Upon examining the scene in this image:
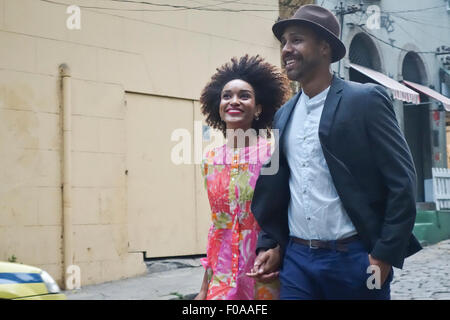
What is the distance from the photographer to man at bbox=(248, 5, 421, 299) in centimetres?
267

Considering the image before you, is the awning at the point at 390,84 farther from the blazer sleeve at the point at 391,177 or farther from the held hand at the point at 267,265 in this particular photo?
the blazer sleeve at the point at 391,177

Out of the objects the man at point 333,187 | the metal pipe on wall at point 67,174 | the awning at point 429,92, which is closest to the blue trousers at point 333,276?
the man at point 333,187

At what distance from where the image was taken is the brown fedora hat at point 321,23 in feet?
9.75

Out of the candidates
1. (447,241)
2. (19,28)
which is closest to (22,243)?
(19,28)

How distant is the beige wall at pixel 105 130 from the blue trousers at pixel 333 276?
19.6ft

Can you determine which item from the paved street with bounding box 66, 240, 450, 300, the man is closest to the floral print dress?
the man

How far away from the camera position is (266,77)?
403cm

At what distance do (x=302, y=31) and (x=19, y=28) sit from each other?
6.21 meters

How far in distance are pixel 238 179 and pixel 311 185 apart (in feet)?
2.66

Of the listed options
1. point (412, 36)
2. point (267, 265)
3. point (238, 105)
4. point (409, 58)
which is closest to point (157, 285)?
point (238, 105)

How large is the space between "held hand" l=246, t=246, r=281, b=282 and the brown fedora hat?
0.94 meters

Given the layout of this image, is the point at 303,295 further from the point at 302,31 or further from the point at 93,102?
the point at 93,102

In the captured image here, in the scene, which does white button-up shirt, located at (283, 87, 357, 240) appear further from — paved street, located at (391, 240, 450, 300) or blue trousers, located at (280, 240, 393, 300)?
paved street, located at (391, 240, 450, 300)

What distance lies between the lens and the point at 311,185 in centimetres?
282
